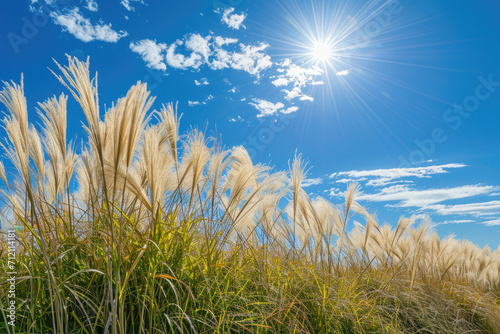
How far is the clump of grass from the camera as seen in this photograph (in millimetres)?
2154

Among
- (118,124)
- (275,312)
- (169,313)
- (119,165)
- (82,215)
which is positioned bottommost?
(169,313)

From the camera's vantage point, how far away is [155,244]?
214 cm

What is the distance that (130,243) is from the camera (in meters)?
2.48

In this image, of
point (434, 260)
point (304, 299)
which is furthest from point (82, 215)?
point (434, 260)

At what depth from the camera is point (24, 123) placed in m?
2.25

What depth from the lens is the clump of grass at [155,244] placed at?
2154 mm

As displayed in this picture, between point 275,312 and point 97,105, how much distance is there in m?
1.99

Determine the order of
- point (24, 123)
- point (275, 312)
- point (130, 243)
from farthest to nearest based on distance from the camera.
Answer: point (275, 312) < point (130, 243) < point (24, 123)

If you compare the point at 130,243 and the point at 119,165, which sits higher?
the point at 119,165

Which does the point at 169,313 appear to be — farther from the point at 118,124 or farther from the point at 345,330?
the point at 345,330

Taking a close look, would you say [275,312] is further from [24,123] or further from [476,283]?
[476,283]

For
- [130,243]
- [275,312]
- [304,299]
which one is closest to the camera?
[130,243]

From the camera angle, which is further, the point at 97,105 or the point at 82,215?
the point at 82,215

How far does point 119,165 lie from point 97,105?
0.40m
